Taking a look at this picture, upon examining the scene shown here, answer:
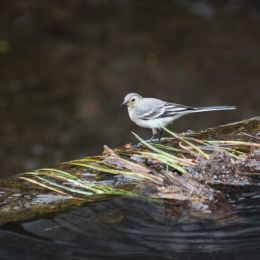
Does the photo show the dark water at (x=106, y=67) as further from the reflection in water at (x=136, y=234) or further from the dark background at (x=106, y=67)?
the reflection in water at (x=136, y=234)

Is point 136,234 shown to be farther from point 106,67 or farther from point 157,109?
point 106,67

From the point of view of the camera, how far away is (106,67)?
13141 millimetres

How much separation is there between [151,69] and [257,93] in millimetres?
2099

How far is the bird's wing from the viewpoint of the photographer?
18.7 ft

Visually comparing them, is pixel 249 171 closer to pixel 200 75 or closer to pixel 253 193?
pixel 253 193

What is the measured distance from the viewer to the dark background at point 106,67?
1134 cm

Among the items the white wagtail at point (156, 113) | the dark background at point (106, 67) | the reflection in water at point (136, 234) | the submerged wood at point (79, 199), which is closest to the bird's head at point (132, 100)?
the white wagtail at point (156, 113)

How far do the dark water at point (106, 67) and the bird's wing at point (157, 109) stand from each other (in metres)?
4.99

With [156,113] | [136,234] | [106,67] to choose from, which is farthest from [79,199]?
[106,67]

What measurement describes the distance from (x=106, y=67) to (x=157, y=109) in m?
7.46

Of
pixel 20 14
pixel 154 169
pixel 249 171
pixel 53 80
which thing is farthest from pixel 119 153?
pixel 20 14

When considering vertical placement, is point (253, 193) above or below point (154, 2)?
below

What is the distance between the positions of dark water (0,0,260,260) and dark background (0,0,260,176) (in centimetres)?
2

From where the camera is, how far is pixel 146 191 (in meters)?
4.12
